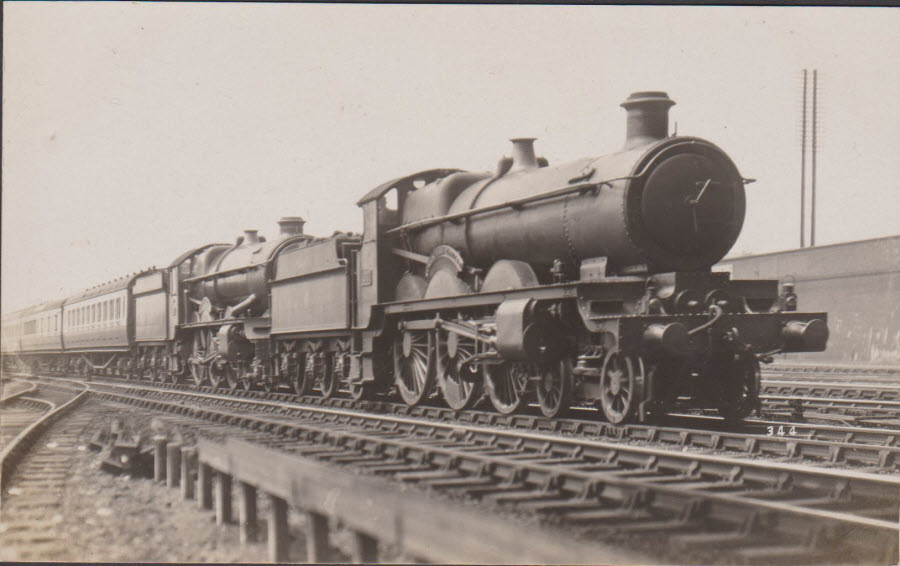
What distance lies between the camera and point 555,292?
923 cm

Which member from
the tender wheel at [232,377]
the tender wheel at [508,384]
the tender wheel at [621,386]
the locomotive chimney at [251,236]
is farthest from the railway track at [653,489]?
the locomotive chimney at [251,236]

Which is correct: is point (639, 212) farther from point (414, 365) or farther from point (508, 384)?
point (414, 365)

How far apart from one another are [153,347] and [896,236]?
20289 mm

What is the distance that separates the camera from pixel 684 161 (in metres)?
9.13

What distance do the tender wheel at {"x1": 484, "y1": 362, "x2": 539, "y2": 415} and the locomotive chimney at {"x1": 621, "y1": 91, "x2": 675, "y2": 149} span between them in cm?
284

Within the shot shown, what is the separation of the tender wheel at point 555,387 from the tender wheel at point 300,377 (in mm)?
6733

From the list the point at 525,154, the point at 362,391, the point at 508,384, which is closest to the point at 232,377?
the point at 362,391

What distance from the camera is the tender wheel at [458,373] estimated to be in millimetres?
10961

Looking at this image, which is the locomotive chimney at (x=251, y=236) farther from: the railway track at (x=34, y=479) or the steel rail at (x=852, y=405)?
the steel rail at (x=852, y=405)

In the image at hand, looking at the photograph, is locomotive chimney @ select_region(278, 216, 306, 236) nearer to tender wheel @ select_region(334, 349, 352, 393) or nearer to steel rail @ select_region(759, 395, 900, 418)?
tender wheel @ select_region(334, 349, 352, 393)

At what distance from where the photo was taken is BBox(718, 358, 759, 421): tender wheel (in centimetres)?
938

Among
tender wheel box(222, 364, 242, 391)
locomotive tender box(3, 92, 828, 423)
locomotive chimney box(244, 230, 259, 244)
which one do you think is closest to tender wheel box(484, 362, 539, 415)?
locomotive tender box(3, 92, 828, 423)

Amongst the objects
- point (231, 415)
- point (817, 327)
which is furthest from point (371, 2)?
point (231, 415)

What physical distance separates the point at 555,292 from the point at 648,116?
2.23 meters
